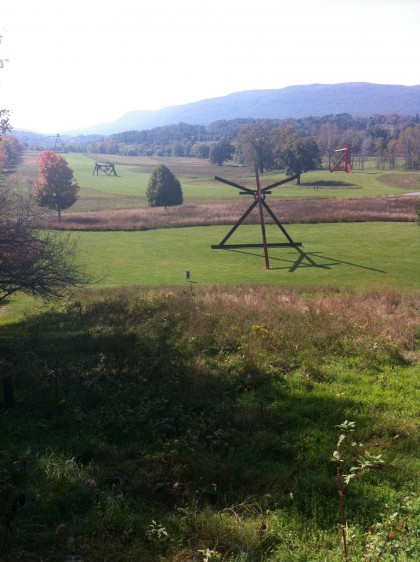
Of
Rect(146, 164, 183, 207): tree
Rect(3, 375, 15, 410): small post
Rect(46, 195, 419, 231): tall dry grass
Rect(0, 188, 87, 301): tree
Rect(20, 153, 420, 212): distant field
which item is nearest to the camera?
Rect(3, 375, 15, 410): small post

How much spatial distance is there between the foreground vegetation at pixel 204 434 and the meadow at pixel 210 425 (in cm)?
3

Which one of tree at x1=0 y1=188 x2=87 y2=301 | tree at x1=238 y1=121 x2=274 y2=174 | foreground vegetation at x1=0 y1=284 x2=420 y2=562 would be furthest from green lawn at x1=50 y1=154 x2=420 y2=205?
A: foreground vegetation at x1=0 y1=284 x2=420 y2=562

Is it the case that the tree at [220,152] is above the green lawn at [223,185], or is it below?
above

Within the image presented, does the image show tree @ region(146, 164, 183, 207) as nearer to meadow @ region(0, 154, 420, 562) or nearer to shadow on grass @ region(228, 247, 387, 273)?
shadow on grass @ region(228, 247, 387, 273)

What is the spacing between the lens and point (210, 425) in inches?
333

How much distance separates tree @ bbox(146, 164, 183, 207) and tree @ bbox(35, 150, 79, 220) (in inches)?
405

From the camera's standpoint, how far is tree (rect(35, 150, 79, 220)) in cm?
4934

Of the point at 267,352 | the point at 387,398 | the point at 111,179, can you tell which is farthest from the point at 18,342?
the point at 111,179

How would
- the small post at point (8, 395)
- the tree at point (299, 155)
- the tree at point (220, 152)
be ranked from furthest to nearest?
the tree at point (220, 152) → the tree at point (299, 155) → the small post at point (8, 395)

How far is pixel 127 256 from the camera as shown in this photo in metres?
31.6

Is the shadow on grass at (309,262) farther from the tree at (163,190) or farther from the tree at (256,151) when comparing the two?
the tree at (256,151)

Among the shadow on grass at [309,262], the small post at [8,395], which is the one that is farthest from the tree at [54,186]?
the small post at [8,395]

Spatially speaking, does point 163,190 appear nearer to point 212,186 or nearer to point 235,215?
point 235,215

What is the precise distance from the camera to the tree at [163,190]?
57.2 m
